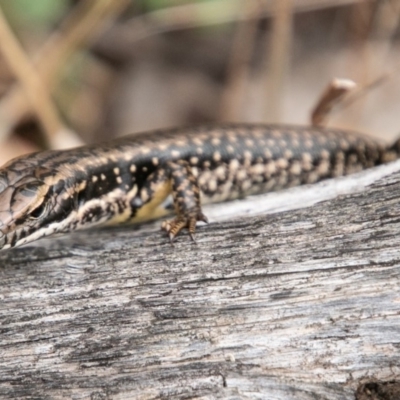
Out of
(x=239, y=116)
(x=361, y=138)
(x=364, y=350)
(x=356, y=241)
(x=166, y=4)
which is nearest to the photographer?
(x=364, y=350)

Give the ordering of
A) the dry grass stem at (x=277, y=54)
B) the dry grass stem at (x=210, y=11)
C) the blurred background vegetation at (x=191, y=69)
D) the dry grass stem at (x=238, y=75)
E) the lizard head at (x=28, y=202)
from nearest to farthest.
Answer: the lizard head at (x=28, y=202)
the dry grass stem at (x=277, y=54)
the dry grass stem at (x=210, y=11)
the blurred background vegetation at (x=191, y=69)
the dry grass stem at (x=238, y=75)

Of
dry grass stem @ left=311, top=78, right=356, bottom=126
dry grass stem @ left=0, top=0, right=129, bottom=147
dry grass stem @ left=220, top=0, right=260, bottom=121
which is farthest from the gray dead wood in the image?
dry grass stem @ left=220, top=0, right=260, bottom=121

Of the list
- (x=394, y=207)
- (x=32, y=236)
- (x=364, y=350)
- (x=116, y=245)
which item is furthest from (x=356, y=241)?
(x=32, y=236)

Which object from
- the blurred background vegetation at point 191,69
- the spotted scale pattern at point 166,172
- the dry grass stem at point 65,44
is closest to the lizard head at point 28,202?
the spotted scale pattern at point 166,172

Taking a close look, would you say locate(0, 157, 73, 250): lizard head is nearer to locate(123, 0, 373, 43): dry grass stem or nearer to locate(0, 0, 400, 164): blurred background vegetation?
locate(0, 0, 400, 164): blurred background vegetation

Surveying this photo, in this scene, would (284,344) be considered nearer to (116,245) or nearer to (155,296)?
(155,296)

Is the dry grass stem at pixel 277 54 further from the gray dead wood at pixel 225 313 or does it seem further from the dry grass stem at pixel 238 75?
the gray dead wood at pixel 225 313
